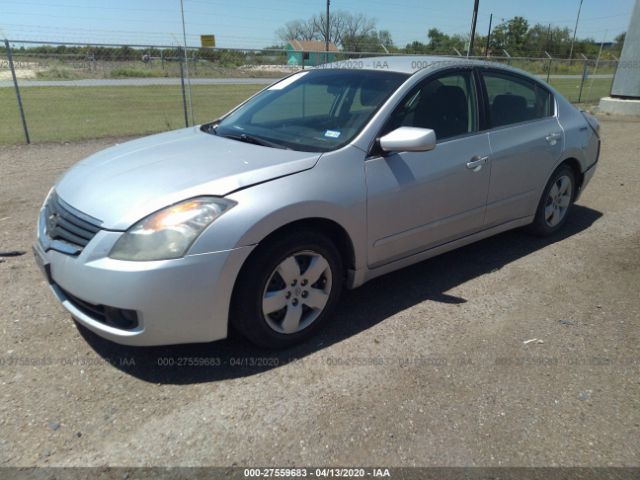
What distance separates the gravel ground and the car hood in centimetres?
90

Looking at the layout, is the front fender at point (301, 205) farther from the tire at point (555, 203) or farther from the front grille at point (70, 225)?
the tire at point (555, 203)

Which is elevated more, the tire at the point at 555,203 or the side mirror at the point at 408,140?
the side mirror at the point at 408,140

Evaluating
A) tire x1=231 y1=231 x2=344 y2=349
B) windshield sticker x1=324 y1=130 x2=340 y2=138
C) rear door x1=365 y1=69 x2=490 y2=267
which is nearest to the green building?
rear door x1=365 y1=69 x2=490 y2=267

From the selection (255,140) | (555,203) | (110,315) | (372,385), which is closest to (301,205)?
(255,140)

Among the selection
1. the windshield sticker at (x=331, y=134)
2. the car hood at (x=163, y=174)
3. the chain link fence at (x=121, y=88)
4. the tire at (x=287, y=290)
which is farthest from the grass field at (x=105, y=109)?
the tire at (x=287, y=290)

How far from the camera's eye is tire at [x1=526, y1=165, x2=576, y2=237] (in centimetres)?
469

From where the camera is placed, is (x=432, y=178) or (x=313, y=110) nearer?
(x=432, y=178)

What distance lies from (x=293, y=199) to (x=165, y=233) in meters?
0.71

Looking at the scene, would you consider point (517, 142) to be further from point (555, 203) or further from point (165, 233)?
point (165, 233)

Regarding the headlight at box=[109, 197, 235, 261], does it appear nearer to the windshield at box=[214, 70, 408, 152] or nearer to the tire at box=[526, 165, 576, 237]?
the windshield at box=[214, 70, 408, 152]

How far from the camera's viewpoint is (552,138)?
4484mm

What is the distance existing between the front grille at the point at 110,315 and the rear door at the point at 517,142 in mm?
2800

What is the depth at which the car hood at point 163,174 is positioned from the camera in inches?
105

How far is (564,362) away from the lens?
299cm
